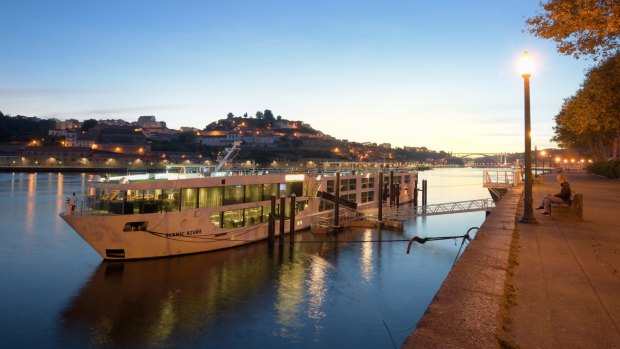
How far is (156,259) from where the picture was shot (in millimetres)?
22906

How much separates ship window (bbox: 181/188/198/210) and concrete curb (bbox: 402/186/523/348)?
62.7ft

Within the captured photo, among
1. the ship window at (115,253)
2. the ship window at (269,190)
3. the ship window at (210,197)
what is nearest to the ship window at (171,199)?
the ship window at (210,197)

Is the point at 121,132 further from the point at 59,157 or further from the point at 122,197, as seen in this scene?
the point at 122,197

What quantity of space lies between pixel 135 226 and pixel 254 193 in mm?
8461

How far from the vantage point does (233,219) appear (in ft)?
87.1

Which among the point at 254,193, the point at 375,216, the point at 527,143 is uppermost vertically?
the point at 527,143

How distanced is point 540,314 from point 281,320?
1218 centimetres

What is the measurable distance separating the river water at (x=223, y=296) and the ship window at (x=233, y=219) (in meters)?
1.71

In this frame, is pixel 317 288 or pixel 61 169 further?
pixel 61 169

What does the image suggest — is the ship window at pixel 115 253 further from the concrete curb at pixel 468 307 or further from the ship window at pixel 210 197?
the concrete curb at pixel 468 307

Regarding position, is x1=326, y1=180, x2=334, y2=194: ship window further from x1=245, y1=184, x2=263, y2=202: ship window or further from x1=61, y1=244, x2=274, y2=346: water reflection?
x1=61, y1=244, x2=274, y2=346: water reflection

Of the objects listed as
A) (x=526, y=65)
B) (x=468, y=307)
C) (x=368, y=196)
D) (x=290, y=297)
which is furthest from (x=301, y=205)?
(x=468, y=307)

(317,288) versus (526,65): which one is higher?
(526,65)

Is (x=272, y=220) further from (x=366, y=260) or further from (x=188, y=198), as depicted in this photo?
(x=366, y=260)
